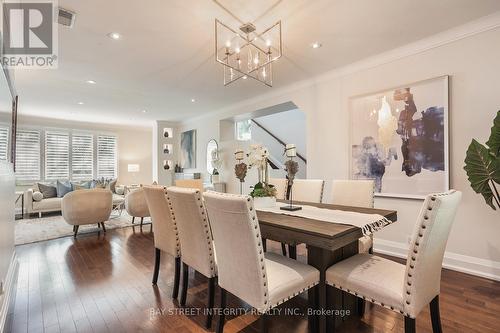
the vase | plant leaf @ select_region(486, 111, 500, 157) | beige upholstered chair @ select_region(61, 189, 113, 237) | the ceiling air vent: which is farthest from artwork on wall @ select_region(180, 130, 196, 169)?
plant leaf @ select_region(486, 111, 500, 157)

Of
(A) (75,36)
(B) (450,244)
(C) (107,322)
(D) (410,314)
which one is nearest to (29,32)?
(A) (75,36)

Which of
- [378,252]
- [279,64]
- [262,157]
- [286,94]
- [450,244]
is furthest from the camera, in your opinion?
[286,94]

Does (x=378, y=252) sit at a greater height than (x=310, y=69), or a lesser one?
lesser

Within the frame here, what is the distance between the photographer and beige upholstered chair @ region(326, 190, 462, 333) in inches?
51.2

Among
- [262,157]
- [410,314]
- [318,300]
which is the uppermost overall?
[262,157]

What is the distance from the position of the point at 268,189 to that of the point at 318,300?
1.07 meters

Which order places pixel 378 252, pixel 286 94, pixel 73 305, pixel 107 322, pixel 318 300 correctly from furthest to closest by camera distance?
pixel 286 94
pixel 378 252
pixel 73 305
pixel 107 322
pixel 318 300

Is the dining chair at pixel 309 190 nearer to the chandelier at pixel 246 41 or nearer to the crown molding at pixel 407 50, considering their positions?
the chandelier at pixel 246 41

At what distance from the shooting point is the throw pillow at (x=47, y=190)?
6.29 meters

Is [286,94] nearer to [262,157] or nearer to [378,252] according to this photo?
[262,157]

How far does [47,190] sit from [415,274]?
787 cm

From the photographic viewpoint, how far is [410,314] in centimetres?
132

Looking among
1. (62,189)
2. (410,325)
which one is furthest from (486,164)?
(62,189)

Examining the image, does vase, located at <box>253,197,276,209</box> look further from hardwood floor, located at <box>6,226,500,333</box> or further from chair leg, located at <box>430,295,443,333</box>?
chair leg, located at <box>430,295,443,333</box>
